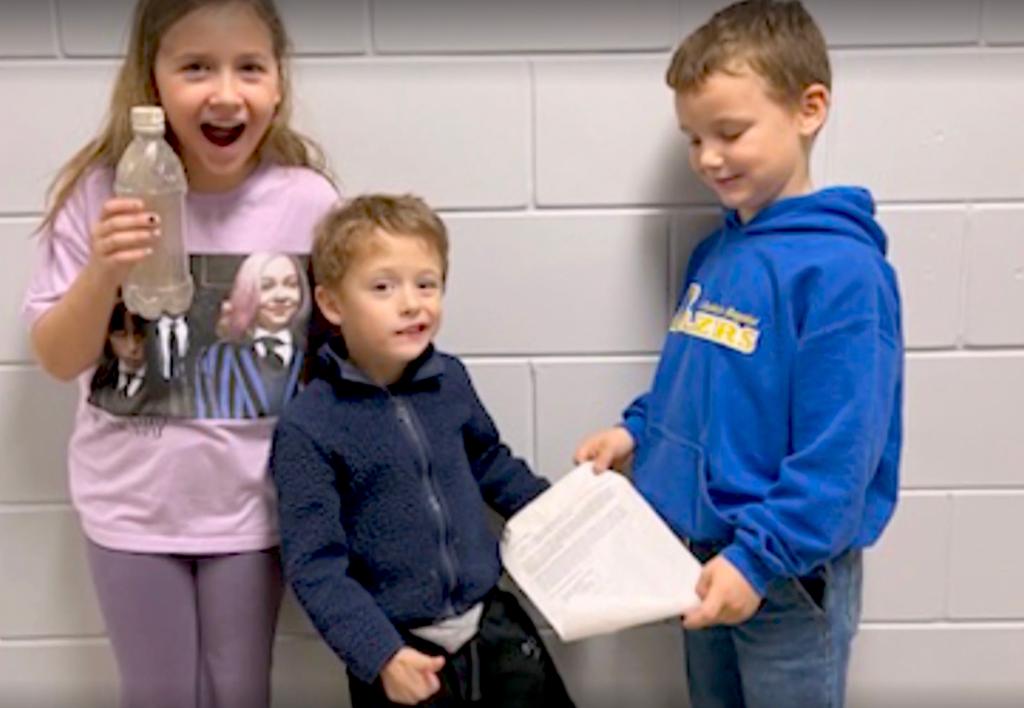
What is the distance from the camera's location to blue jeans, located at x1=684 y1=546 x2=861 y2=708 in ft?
4.14

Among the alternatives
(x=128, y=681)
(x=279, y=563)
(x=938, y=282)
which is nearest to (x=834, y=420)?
(x=938, y=282)

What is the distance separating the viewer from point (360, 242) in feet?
4.09

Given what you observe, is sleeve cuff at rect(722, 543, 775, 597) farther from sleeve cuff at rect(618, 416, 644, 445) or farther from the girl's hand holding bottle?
the girl's hand holding bottle

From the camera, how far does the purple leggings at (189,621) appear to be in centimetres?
132

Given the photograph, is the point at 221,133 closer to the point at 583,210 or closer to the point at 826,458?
the point at 583,210

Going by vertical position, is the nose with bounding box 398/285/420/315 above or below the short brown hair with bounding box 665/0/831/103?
below

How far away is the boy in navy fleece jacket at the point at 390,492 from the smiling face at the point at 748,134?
28 cm

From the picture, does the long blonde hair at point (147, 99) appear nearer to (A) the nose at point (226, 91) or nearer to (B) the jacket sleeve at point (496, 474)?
(A) the nose at point (226, 91)

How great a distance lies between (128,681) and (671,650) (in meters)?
0.65

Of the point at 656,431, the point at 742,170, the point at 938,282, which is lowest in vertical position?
the point at 656,431

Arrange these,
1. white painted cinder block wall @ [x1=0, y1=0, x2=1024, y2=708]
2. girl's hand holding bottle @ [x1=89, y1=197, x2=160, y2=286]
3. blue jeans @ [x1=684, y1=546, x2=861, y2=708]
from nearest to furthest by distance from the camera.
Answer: girl's hand holding bottle @ [x1=89, y1=197, x2=160, y2=286] → blue jeans @ [x1=684, y1=546, x2=861, y2=708] → white painted cinder block wall @ [x1=0, y1=0, x2=1024, y2=708]

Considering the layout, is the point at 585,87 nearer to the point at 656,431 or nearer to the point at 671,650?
the point at 656,431

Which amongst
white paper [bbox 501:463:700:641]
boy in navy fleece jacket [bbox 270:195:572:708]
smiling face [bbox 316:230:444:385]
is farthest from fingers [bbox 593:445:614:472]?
smiling face [bbox 316:230:444:385]

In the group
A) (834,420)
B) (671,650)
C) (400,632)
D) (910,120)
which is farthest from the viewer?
(671,650)
